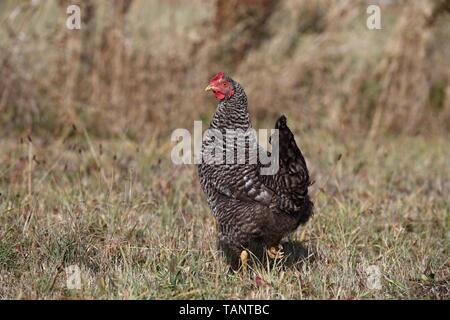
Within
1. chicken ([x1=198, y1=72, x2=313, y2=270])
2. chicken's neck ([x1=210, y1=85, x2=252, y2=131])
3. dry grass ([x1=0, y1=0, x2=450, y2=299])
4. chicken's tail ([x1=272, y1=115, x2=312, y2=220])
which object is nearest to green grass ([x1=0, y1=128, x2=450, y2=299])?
dry grass ([x1=0, y1=0, x2=450, y2=299])

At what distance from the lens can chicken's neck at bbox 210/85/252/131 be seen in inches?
155

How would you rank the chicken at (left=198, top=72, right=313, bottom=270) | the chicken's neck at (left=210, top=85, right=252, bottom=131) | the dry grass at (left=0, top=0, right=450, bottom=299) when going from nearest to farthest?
the chicken at (left=198, top=72, right=313, bottom=270) → the dry grass at (left=0, top=0, right=450, bottom=299) → the chicken's neck at (left=210, top=85, right=252, bottom=131)

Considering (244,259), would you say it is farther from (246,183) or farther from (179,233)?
(179,233)

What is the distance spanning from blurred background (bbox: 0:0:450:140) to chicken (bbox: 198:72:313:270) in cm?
312

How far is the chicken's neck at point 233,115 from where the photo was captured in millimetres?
3943

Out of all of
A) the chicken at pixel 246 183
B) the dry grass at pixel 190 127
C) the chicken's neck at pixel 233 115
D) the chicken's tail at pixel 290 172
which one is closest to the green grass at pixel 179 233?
the dry grass at pixel 190 127

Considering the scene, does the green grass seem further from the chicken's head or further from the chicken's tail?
the chicken's head

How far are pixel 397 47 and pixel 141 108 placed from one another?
3300 millimetres

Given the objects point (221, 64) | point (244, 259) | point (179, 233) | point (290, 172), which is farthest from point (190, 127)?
Result: point (290, 172)

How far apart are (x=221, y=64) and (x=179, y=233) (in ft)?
12.9

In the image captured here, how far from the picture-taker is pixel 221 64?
7.88 m

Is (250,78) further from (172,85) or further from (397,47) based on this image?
(397,47)
